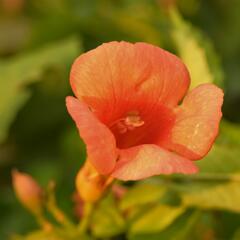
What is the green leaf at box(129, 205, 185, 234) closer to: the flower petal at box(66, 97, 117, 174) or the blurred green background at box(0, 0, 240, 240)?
the blurred green background at box(0, 0, 240, 240)

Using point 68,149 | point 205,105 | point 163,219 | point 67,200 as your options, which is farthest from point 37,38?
point 205,105

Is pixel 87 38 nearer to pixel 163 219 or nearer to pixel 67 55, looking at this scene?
pixel 67 55

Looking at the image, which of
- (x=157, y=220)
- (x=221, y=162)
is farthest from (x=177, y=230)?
(x=221, y=162)

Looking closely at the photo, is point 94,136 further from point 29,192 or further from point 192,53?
point 192,53

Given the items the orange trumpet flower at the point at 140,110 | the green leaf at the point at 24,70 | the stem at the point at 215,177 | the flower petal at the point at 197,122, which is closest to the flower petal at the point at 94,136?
the orange trumpet flower at the point at 140,110

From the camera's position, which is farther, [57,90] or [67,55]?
[57,90]

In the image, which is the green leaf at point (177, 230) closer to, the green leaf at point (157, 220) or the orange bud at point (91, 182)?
the green leaf at point (157, 220)
